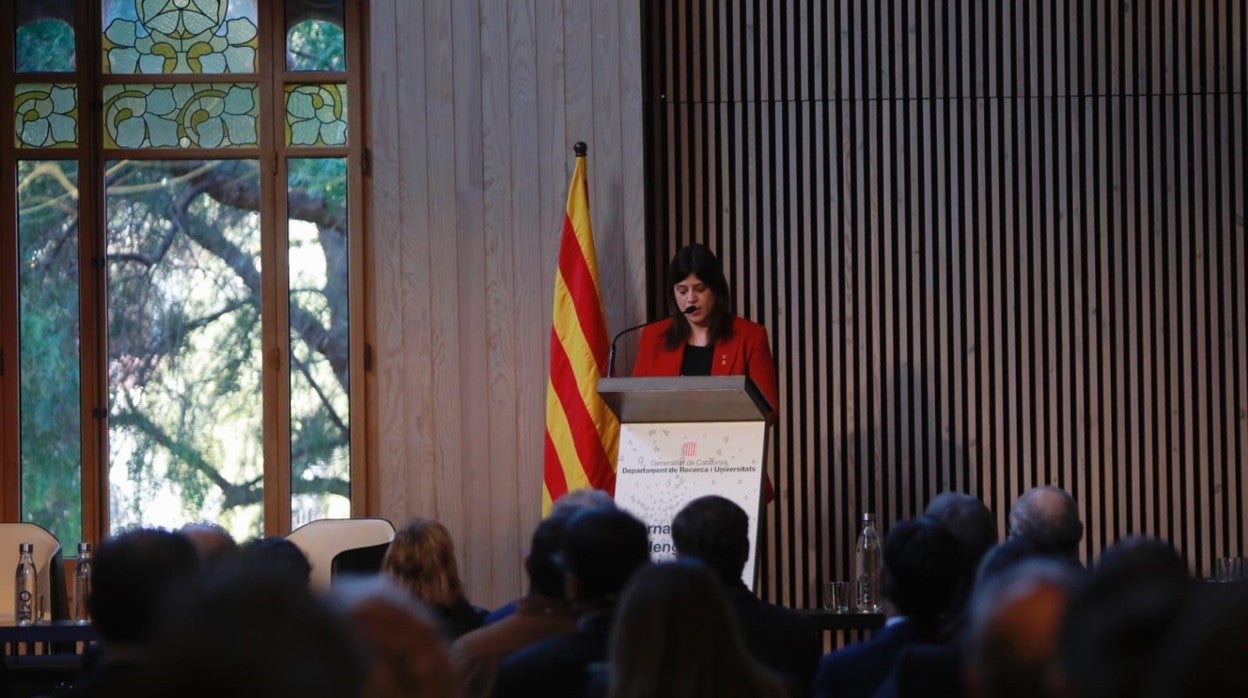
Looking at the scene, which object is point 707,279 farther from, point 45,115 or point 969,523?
point 45,115

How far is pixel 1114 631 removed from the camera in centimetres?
138

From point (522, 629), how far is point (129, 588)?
2.73 ft

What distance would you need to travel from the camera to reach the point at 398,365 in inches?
298

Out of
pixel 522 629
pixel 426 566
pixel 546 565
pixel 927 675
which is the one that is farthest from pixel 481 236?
pixel 927 675

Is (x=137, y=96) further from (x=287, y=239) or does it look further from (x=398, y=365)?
(x=398, y=365)

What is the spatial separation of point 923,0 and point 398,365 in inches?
118

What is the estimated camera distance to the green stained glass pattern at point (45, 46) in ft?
25.7

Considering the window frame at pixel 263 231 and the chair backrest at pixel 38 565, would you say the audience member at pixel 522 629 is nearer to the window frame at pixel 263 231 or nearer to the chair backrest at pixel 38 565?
the chair backrest at pixel 38 565

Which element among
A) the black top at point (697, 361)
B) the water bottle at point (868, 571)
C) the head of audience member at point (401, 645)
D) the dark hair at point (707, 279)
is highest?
the dark hair at point (707, 279)

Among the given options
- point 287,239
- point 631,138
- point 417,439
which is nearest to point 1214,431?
point 631,138

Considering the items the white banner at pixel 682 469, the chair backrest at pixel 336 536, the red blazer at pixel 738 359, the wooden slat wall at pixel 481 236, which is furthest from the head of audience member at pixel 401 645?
the wooden slat wall at pixel 481 236

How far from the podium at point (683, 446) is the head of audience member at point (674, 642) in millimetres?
3162

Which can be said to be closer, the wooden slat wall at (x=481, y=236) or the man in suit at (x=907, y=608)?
the man in suit at (x=907, y=608)

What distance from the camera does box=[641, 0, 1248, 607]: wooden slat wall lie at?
25.2ft
